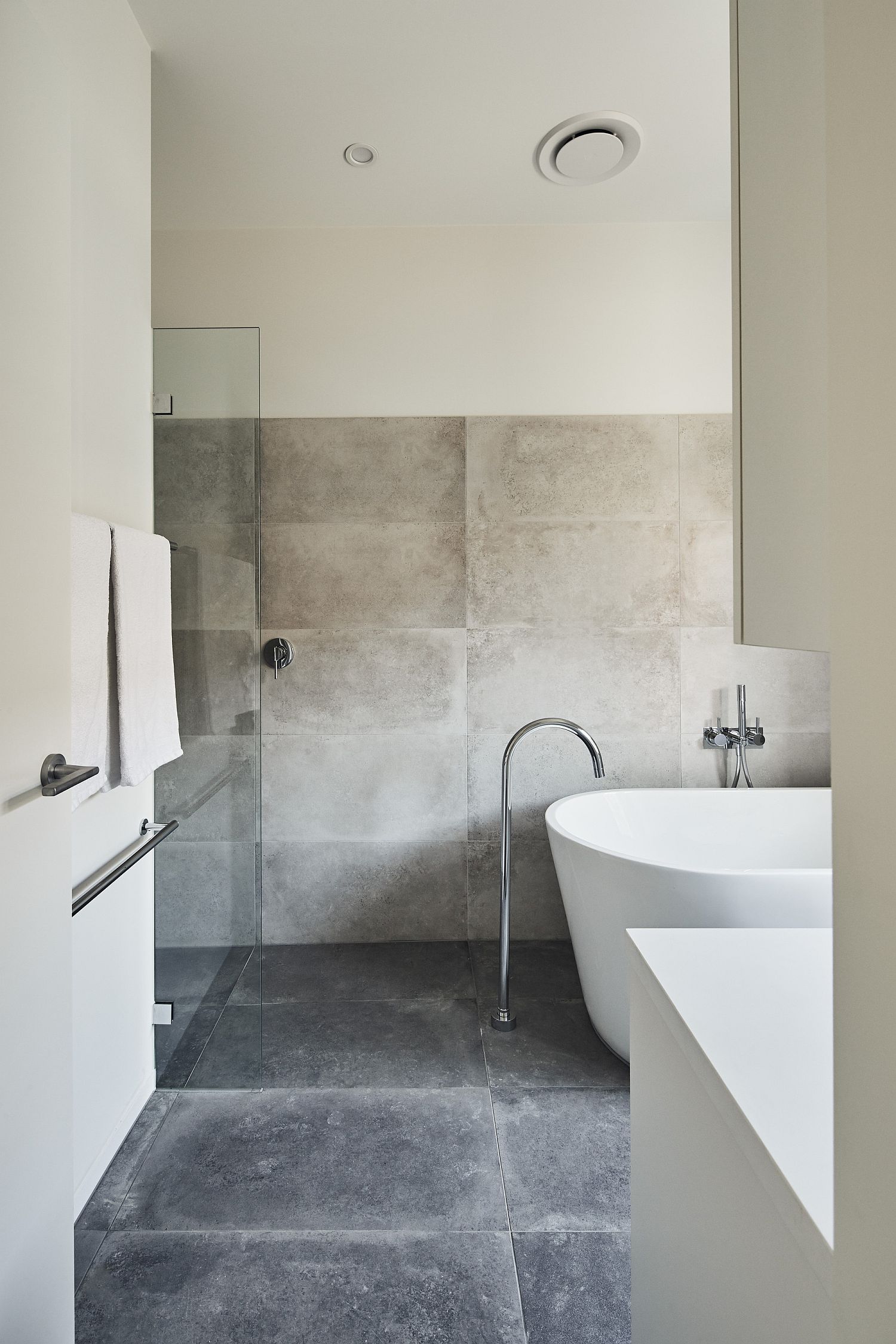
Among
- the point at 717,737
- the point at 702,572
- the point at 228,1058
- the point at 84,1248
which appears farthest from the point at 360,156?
the point at 84,1248

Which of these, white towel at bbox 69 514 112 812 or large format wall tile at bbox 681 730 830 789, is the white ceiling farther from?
large format wall tile at bbox 681 730 830 789

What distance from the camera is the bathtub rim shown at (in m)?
1.80

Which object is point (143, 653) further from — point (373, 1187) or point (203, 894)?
point (373, 1187)

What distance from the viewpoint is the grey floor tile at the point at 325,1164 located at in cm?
155

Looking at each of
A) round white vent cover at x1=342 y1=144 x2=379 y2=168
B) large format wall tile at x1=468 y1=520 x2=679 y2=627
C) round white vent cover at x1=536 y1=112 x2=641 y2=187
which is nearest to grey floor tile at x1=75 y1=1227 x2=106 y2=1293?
large format wall tile at x1=468 y1=520 x2=679 y2=627

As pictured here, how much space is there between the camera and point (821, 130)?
0.50 m

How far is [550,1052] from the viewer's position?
2.17m

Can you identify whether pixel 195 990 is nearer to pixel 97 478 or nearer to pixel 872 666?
pixel 97 478

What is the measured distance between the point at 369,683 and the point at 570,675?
763 millimetres

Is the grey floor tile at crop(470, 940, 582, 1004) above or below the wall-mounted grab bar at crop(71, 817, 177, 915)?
below

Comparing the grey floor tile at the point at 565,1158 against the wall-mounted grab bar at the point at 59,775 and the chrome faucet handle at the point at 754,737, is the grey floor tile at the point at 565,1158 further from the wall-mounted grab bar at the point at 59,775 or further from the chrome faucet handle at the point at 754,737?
the chrome faucet handle at the point at 754,737

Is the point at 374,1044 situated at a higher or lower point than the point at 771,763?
lower

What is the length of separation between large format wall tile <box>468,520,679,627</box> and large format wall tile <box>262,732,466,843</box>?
21.8 inches

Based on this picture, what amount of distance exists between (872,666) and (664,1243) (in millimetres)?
833
